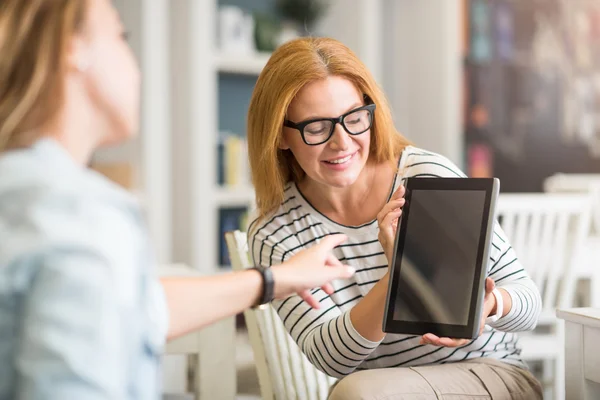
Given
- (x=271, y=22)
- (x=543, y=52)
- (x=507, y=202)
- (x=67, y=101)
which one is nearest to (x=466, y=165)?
(x=543, y=52)

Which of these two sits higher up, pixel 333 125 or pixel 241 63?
pixel 241 63

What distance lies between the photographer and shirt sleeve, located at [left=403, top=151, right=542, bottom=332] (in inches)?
49.2

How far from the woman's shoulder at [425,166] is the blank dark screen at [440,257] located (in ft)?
0.64

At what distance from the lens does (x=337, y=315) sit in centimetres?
137

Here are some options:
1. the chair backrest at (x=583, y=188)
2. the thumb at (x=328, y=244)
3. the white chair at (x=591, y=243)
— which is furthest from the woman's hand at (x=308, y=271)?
the chair backrest at (x=583, y=188)

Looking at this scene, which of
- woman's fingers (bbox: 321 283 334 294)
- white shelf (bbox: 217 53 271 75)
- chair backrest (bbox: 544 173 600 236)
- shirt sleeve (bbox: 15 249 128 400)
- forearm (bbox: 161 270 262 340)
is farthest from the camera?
white shelf (bbox: 217 53 271 75)

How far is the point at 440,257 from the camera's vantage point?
3.81 feet

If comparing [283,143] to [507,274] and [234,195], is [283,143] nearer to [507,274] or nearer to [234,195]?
[507,274]

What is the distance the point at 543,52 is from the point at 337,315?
2886mm

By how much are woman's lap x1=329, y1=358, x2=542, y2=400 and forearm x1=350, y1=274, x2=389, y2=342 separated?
82mm

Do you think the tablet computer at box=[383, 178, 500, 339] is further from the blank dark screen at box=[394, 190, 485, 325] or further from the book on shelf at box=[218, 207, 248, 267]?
the book on shelf at box=[218, 207, 248, 267]

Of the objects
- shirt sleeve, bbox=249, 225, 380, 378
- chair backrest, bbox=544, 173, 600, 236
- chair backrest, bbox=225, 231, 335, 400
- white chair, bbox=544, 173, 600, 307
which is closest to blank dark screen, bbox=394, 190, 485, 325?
shirt sleeve, bbox=249, 225, 380, 378

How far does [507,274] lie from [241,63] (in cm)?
212

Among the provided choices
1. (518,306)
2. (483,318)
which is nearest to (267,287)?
(483,318)
